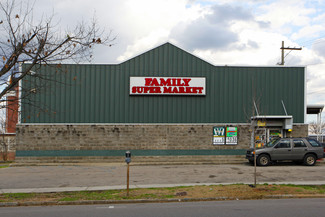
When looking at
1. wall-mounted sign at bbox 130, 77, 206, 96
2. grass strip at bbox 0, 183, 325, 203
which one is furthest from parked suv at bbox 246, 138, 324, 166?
grass strip at bbox 0, 183, 325, 203

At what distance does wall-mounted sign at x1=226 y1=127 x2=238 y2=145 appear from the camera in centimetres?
2266

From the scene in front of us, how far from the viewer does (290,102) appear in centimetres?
2320

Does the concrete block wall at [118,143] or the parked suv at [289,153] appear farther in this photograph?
the concrete block wall at [118,143]

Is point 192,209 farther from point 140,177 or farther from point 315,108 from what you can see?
point 315,108

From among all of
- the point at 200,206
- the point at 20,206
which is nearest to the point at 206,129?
the point at 200,206

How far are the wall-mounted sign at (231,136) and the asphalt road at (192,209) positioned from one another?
1223cm

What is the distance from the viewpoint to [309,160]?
19.8 meters

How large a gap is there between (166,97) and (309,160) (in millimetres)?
9658

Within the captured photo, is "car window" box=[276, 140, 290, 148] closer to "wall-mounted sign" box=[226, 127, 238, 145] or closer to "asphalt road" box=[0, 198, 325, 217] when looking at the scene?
"wall-mounted sign" box=[226, 127, 238, 145]

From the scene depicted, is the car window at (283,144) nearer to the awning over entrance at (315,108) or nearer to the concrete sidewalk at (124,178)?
the concrete sidewalk at (124,178)

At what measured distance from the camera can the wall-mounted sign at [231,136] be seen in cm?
2266

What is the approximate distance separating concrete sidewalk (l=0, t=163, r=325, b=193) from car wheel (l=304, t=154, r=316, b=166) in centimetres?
213

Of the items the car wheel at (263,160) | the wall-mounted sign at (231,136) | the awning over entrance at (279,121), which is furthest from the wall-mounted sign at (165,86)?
the car wheel at (263,160)

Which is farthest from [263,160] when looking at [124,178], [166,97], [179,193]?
[179,193]
